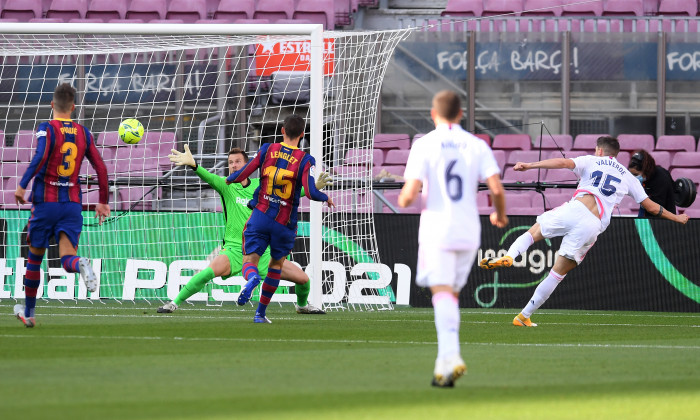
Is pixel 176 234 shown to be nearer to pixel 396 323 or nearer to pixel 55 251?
pixel 55 251

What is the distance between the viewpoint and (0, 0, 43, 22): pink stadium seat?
21656 millimetres

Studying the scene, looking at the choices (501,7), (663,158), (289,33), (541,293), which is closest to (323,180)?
(541,293)

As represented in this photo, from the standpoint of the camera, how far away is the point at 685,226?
14.7 m

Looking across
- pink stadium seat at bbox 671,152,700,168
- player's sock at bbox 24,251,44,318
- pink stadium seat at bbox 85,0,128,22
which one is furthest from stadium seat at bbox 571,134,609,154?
player's sock at bbox 24,251,44,318

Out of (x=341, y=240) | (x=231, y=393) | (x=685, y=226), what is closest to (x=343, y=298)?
(x=341, y=240)

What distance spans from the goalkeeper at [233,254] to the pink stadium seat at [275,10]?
9.30m

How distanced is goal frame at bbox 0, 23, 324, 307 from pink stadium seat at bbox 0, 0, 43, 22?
355 inches

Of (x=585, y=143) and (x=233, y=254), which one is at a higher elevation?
(x=585, y=143)

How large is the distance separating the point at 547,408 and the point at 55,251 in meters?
10.8

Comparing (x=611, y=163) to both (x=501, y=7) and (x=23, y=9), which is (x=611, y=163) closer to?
(x=501, y=7)

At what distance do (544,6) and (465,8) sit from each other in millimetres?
1502

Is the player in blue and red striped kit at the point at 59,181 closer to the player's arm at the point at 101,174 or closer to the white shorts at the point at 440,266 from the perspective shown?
the player's arm at the point at 101,174

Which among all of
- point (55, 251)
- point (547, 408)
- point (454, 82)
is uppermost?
point (454, 82)

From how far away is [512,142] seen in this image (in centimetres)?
1959
